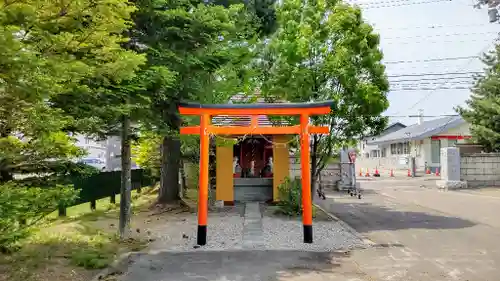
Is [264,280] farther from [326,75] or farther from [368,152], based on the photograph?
[368,152]

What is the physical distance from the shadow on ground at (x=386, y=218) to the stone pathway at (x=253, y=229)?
2649 mm

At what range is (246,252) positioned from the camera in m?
8.28

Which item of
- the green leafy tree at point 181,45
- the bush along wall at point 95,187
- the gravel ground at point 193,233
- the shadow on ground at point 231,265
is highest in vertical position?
the green leafy tree at point 181,45

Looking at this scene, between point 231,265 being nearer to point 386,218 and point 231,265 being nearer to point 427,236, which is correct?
point 427,236

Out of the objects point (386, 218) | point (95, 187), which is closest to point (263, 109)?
point (386, 218)

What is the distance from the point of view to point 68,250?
8.05 metres

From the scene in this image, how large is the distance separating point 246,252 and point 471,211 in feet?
30.6

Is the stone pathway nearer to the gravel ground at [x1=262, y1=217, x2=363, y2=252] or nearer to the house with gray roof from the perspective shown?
the gravel ground at [x1=262, y1=217, x2=363, y2=252]

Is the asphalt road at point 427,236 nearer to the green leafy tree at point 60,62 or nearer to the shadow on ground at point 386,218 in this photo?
the shadow on ground at point 386,218

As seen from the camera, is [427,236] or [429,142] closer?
[427,236]

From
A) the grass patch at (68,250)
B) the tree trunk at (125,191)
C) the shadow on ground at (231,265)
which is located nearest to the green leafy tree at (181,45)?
the tree trunk at (125,191)

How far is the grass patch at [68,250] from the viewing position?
6477mm

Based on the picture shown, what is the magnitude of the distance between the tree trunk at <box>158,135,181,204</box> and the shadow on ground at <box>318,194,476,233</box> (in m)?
5.62

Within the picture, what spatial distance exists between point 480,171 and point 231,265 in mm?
19923
